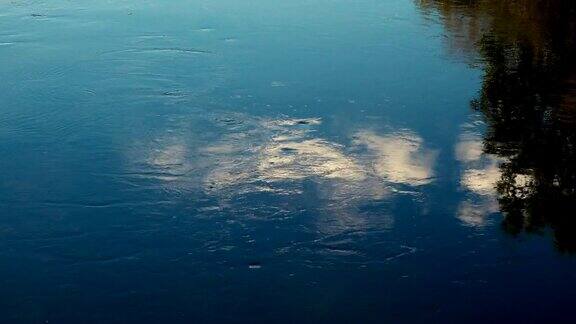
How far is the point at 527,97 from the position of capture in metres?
7.68

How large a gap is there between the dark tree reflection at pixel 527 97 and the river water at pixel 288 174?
0.03 m

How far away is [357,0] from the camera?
11734 millimetres

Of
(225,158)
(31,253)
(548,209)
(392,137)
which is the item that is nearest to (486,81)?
(392,137)

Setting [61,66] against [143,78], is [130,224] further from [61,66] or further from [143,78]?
[61,66]

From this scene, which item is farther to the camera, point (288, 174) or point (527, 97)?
point (527, 97)

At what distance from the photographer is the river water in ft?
15.8

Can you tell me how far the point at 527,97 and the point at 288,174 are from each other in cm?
287

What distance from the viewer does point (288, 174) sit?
6184 millimetres

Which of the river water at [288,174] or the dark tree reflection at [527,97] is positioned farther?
the dark tree reflection at [527,97]

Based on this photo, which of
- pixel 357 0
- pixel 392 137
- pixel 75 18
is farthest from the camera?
pixel 357 0

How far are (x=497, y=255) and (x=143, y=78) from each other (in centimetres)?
448

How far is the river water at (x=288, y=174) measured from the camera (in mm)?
4824

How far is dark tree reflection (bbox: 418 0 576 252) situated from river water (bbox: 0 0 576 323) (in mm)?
25

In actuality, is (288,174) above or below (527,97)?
below
